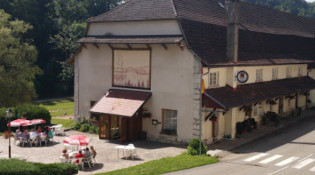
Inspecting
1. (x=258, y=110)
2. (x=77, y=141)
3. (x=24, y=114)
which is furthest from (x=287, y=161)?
(x=24, y=114)

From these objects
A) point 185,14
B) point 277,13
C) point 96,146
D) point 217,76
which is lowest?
point 96,146

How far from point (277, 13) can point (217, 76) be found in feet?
72.8

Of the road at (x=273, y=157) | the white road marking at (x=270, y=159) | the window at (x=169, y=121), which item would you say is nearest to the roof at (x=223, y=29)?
the window at (x=169, y=121)

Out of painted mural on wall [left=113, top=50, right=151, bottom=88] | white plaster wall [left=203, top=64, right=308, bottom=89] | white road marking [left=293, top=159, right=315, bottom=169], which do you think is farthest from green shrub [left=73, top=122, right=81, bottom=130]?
white road marking [left=293, top=159, right=315, bottom=169]

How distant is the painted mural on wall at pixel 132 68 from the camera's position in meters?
28.1

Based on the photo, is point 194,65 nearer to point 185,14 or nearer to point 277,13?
point 185,14

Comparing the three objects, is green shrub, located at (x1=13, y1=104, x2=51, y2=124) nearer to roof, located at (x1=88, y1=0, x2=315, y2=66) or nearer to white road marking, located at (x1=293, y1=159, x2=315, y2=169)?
roof, located at (x1=88, y1=0, x2=315, y2=66)

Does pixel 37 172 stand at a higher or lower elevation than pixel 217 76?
lower

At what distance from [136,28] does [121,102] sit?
5.60m

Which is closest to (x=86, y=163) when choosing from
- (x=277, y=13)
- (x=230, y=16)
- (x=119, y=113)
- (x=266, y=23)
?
(x=119, y=113)

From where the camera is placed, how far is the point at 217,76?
27828 millimetres

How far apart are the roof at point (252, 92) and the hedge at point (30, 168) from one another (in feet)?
36.0

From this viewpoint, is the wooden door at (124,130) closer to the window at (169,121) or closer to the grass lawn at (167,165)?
the window at (169,121)

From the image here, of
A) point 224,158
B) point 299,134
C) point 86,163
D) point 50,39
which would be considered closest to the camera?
point 86,163
